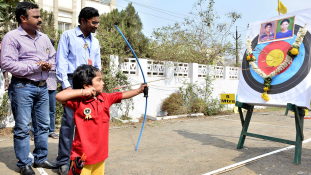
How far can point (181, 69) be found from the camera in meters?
9.00

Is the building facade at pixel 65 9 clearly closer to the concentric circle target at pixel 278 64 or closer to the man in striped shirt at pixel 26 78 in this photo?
the man in striped shirt at pixel 26 78

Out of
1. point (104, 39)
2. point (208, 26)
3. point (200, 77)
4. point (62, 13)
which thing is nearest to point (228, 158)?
point (104, 39)

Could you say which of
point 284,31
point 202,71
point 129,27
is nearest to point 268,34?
point 284,31

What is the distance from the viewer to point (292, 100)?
12.0 ft

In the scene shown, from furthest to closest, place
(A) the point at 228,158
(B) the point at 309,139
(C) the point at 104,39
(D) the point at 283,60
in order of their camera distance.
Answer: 1. (C) the point at 104,39
2. (B) the point at 309,139
3. (D) the point at 283,60
4. (A) the point at 228,158

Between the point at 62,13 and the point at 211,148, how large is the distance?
1575cm

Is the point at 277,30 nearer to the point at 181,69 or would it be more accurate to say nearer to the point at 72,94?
the point at 72,94

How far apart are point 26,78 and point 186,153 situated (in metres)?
2.54

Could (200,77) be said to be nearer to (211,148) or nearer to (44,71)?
(211,148)

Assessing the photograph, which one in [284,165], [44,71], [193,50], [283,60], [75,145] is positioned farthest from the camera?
[193,50]

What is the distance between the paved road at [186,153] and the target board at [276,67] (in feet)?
2.88

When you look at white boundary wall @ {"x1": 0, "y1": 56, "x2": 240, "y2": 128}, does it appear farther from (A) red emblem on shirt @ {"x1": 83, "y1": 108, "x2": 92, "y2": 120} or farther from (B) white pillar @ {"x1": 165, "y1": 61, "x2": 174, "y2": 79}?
(A) red emblem on shirt @ {"x1": 83, "y1": 108, "x2": 92, "y2": 120}

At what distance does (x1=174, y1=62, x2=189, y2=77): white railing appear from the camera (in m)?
8.83

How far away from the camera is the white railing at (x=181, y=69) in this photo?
8.83m
